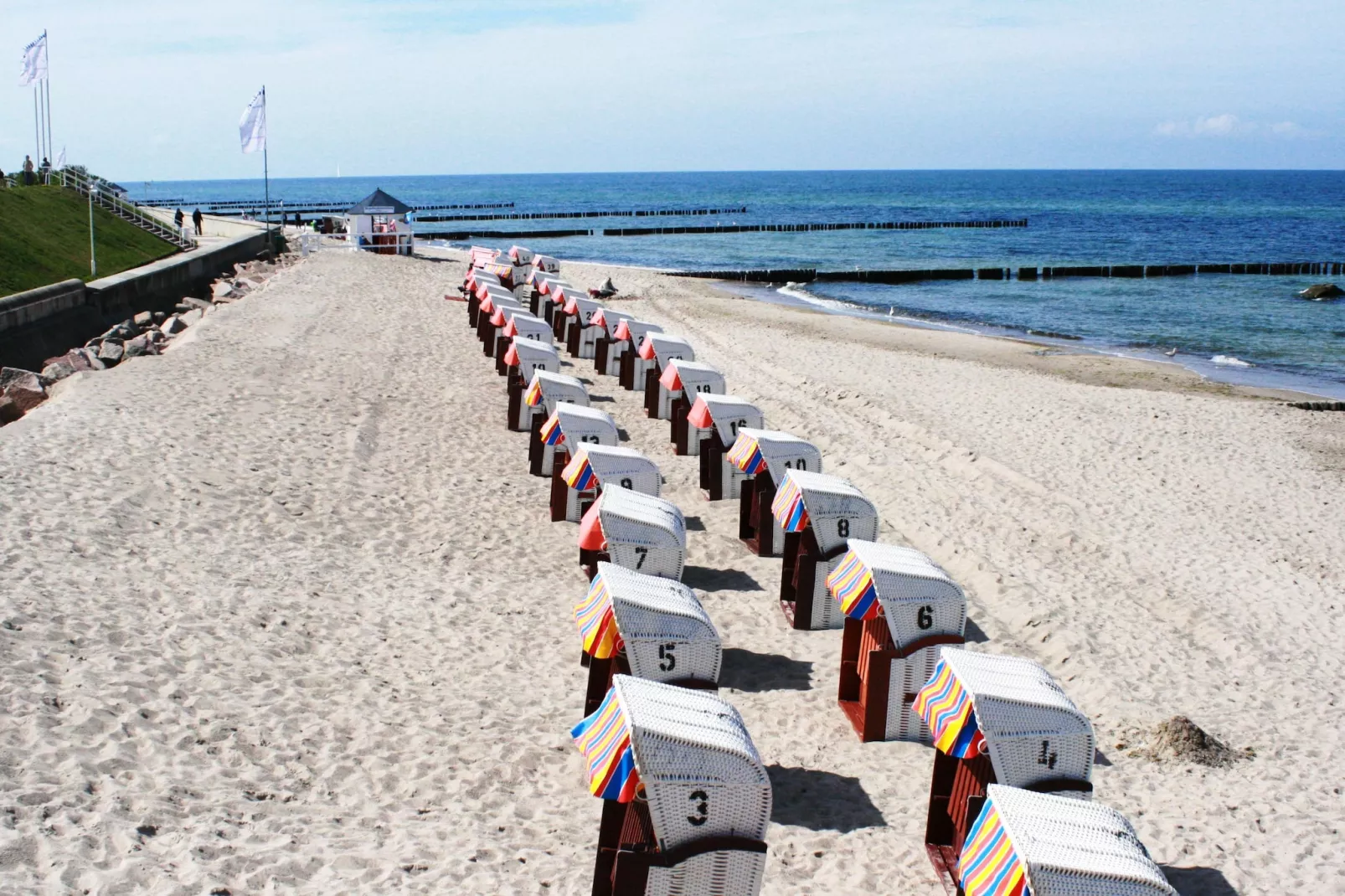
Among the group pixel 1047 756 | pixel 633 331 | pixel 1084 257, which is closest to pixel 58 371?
pixel 633 331

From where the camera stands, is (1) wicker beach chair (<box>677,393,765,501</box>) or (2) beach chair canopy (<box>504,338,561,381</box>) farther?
(2) beach chair canopy (<box>504,338,561,381</box>)

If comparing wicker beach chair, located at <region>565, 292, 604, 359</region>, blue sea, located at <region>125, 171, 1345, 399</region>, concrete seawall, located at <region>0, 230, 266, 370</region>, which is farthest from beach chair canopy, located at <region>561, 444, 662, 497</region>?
blue sea, located at <region>125, 171, 1345, 399</region>

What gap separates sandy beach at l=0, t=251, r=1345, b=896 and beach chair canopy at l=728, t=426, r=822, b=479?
0.89 metres

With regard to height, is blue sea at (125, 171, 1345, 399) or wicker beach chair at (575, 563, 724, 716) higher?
blue sea at (125, 171, 1345, 399)

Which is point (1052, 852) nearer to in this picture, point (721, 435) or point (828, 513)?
point (828, 513)

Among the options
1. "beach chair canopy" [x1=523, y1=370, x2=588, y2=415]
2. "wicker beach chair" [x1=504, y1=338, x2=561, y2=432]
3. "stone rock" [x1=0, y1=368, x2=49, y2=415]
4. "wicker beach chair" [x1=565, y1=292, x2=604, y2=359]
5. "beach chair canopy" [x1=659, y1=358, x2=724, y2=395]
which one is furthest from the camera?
"wicker beach chair" [x1=565, y1=292, x2=604, y2=359]

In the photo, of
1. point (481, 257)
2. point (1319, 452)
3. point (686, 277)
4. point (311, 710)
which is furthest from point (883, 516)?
point (686, 277)

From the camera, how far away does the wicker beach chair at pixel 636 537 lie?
9.02 meters

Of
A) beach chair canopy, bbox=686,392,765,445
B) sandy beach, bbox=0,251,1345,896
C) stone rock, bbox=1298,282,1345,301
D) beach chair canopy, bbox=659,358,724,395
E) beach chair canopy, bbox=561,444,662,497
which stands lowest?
sandy beach, bbox=0,251,1345,896

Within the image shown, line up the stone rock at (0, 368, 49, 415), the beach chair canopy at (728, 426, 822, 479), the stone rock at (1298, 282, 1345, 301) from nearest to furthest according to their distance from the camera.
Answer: the beach chair canopy at (728, 426, 822, 479)
the stone rock at (0, 368, 49, 415)
the stone rock at (1298, 282, 1345, 301)

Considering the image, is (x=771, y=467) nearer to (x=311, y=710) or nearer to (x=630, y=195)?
(x=311, y=710)

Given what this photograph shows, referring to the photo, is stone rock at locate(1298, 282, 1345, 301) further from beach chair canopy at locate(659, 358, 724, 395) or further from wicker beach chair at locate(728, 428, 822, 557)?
wicker beach chair at locate(728, 428, 822, 557)

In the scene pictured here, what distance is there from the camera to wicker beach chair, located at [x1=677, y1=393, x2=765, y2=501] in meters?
13.1

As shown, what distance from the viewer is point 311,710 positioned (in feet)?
24.0
